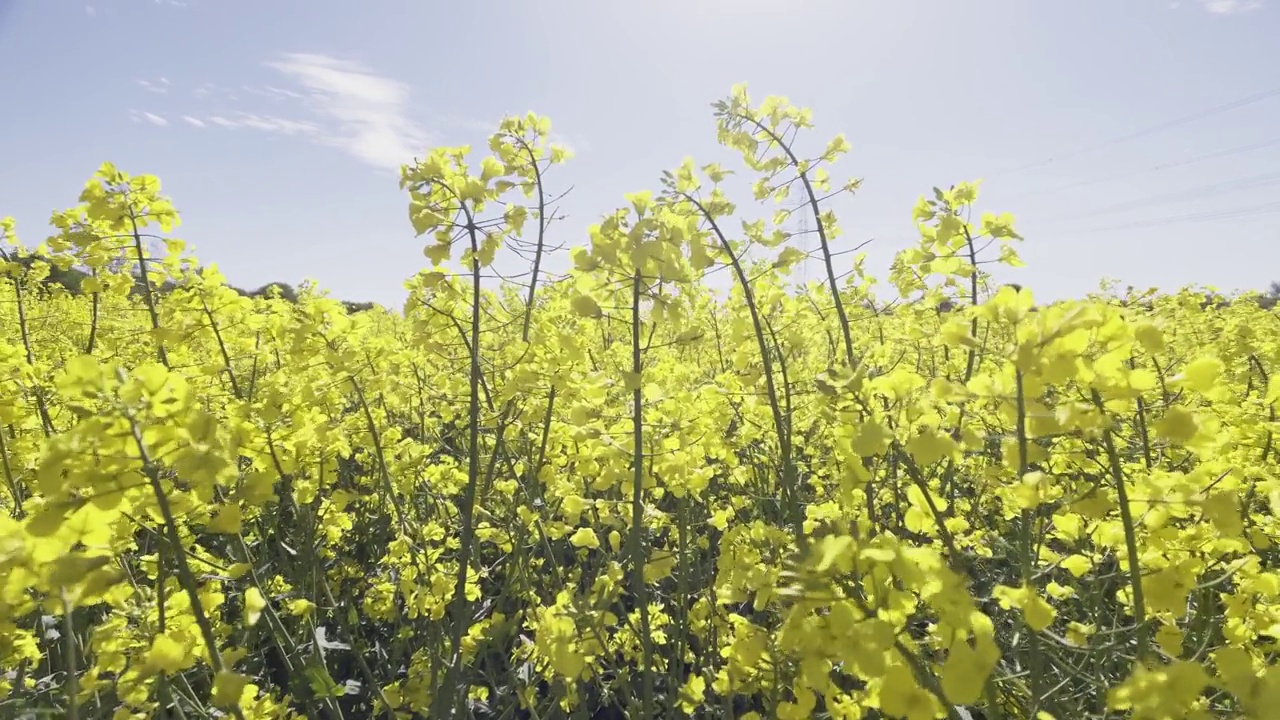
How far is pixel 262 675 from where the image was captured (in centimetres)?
349

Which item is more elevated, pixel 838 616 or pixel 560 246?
pixel 560 246

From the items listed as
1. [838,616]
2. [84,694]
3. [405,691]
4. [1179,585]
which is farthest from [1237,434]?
[84,694]

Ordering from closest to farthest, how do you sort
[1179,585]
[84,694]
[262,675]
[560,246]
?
[1179,585] → [84,694] → [560,246] → [262,675]

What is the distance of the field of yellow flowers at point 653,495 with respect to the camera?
119cm

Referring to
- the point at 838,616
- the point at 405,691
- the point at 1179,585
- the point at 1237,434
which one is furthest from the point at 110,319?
the point at 1237,434

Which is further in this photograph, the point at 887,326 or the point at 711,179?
the point at 887,326

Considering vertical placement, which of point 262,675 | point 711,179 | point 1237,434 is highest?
point 711,179

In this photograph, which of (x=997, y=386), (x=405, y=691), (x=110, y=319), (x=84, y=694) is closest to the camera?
(x=997, y=386)

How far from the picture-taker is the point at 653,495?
255cm

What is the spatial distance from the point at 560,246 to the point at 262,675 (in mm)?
2827

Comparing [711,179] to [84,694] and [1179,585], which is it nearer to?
[1179,585]

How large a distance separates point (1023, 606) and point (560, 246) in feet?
5.85

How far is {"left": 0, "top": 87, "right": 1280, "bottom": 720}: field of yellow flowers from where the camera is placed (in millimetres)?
1193

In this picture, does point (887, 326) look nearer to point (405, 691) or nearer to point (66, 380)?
point (405, 691)
